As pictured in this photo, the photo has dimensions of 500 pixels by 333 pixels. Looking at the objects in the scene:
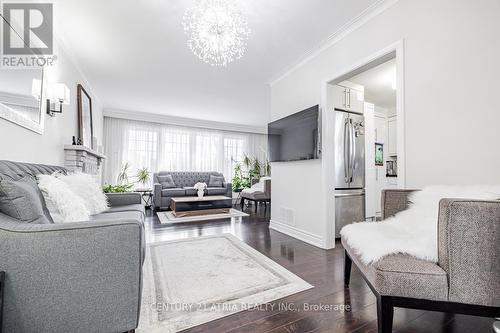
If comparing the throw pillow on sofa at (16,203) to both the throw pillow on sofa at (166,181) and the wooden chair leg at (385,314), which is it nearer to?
the wooden chair leg at (385,314)

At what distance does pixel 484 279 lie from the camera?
0.95 m

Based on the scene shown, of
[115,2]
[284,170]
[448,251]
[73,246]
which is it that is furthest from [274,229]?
[115,2]

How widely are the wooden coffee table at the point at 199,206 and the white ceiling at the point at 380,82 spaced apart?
338cm

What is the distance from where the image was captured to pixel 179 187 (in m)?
6.21

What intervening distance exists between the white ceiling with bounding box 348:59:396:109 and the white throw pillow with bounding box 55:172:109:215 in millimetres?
3696

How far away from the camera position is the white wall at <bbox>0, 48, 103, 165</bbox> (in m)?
1.68

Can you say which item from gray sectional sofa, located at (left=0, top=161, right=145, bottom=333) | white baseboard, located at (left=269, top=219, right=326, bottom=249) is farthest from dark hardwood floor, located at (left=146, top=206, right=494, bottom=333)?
gray sectional sofa, located at (left=0, top=161, right=145, bottom=333)

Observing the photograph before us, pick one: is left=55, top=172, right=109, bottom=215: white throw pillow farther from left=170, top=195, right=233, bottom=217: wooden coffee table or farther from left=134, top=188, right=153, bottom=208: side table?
left=134, top=188, right=153, bottom=208: side table

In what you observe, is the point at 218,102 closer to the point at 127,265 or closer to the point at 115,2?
the point at 115,2

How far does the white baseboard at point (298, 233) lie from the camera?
110 inches

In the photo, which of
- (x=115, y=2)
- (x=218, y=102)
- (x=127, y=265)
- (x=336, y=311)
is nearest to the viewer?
(x=127, y=265)

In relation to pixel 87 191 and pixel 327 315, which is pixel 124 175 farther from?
pixel 327 315

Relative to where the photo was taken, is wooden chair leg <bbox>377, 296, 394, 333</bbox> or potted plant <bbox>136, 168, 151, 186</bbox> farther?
potted plant <bbox>136, 168, 151, 186</bbox>

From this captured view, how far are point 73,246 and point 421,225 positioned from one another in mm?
1814
